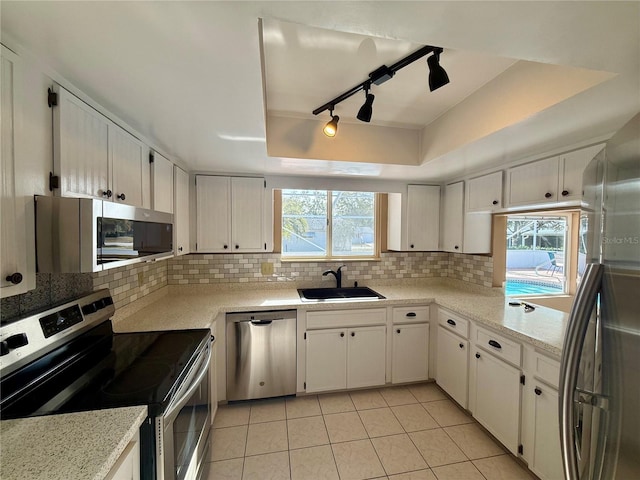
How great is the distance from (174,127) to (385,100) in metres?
1.37

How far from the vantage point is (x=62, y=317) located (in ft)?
3.93

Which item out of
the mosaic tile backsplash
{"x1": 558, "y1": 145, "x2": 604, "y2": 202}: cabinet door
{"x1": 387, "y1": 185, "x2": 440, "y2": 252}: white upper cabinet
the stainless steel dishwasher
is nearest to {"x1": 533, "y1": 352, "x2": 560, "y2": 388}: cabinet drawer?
{"x1": 558, "y1": 145, "x2": 604, "y2": 202}: cabinet door

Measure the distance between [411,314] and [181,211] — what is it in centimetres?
236

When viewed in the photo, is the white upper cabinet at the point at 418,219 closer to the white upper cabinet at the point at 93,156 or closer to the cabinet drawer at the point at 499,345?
the cabinet drawer at the point at 499,345

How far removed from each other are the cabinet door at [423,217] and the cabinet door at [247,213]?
5.44 feet

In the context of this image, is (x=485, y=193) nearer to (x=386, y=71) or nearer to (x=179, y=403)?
(x=386, y=71)

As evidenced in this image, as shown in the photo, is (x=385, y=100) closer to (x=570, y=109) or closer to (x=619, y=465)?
(x=570, y=109)

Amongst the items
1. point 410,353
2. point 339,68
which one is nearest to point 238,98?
point 339,68

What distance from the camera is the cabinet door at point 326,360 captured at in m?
2.44

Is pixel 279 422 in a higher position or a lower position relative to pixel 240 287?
lower

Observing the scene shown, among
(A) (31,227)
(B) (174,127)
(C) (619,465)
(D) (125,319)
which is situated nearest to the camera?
(C) (619,465)

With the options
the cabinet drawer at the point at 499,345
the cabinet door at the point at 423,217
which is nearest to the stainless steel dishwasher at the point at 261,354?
the cabinet drawer at the point at 499,345

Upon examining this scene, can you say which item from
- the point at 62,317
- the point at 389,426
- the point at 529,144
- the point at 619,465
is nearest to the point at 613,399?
the point at 619,465

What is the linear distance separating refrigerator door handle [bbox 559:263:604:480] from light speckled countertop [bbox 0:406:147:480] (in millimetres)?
1299
